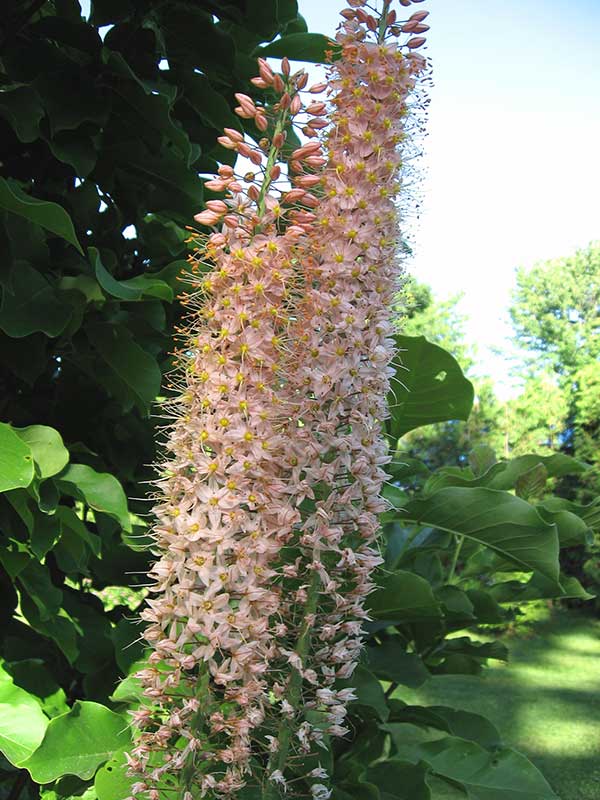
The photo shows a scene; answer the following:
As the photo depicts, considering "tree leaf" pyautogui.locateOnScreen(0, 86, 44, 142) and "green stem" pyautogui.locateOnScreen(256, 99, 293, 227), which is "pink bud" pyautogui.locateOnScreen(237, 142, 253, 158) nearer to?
"green stem" pyautogui.locateOnScreen(256, 99, 293, 227)

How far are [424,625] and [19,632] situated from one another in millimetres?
1182

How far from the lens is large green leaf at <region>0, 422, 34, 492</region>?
A: 57.4 inches

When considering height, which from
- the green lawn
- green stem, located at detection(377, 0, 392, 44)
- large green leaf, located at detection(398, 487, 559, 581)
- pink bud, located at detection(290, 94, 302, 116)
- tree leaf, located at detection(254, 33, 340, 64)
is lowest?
the green lawn

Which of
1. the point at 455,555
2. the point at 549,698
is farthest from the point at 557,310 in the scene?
the point at 455,555

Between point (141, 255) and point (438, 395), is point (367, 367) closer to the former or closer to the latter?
point (438, 395)

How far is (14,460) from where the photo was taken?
147 cm

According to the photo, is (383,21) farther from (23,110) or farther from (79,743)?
(79,743)

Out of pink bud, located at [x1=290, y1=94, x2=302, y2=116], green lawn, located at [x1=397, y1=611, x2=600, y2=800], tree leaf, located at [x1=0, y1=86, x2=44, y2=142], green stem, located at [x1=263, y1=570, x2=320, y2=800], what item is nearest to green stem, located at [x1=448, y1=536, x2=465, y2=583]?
green stem, located at [x1=263, y1=570, x2=320, y2=800]

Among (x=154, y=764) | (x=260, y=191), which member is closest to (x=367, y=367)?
(x=260, y=191)

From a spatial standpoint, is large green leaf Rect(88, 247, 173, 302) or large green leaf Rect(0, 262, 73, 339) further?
large green leaf Rect(0, 262, 73, 339)

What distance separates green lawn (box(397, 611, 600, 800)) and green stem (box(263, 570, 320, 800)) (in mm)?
3919

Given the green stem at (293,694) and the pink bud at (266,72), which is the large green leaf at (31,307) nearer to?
the pink bud at (266,72)

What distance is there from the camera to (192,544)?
3.93 feet

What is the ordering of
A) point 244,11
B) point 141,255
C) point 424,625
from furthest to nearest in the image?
point 424,625 < point 141,255 < point 244,11
